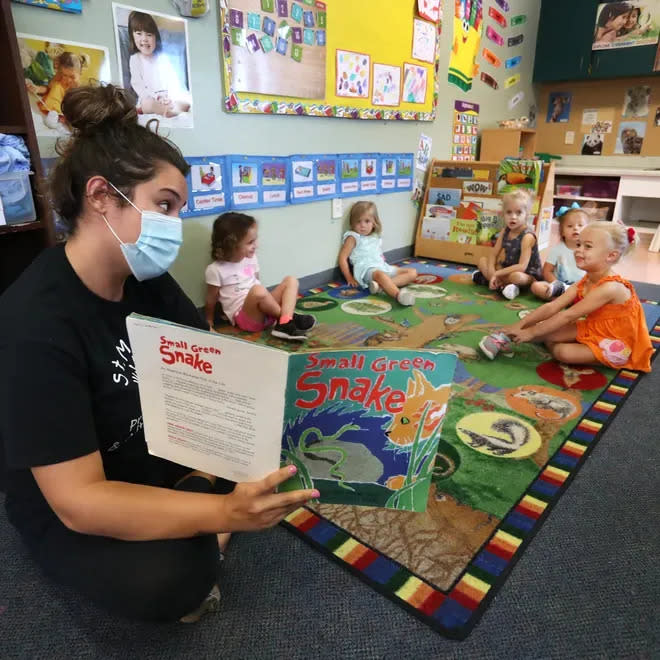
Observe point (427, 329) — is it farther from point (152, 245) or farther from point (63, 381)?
point (63, 381)

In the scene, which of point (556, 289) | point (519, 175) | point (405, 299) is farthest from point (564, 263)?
point (405, 299)

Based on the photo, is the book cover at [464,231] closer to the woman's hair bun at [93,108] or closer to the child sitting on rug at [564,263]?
the child sitting on rug at [564,263]

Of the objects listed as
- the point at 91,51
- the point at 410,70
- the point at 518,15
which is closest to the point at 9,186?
the point at 91,51

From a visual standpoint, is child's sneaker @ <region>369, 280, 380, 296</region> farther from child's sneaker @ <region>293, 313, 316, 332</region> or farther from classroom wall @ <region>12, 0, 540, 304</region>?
child's sneaker @ <region>293, 313, 316, 332</region>

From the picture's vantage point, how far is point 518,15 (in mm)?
3918

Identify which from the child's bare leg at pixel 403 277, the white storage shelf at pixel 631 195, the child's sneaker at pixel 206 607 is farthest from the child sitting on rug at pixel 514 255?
the child's sneaker at pixel 206 607

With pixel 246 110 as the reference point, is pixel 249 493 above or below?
below

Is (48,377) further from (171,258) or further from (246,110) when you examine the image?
(246,110)

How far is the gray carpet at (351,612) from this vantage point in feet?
2.63

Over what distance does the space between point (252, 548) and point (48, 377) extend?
22.2 inches

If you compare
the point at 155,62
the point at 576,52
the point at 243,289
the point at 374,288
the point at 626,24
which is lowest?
the point at 374,288

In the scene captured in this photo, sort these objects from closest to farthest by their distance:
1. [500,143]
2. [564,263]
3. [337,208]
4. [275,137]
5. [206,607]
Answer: [206,607] < [275,137] < [564,263] < [337,208] < [500,143]

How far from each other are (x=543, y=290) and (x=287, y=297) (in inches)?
51.2

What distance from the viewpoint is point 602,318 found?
176 centimetres
